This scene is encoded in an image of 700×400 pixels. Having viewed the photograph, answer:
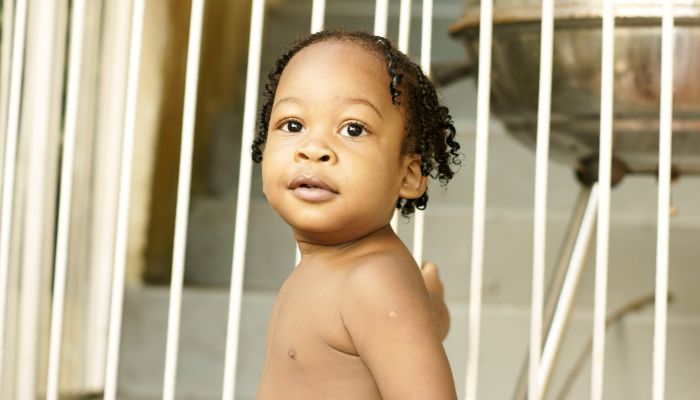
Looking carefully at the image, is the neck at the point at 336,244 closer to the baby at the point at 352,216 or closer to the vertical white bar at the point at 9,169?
the baby at the point at 352,216

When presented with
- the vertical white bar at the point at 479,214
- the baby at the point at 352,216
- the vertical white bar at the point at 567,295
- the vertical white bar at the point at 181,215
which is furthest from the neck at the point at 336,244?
the vertical white bar at the point at 567,295

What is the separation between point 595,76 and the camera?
1707 millimetres

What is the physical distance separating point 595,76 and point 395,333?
2.66ft

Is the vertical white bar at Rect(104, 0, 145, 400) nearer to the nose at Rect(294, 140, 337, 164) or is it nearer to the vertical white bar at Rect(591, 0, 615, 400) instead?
the nose at Rect(294, 140, 337, 164)

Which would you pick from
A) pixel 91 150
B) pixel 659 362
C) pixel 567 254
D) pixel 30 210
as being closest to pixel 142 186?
pixel 91 150

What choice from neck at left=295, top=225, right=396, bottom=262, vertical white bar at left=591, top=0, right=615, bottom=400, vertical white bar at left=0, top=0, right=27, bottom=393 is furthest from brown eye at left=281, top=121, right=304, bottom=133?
vertical white bar at left=0, top=0, right=27, bottom=393

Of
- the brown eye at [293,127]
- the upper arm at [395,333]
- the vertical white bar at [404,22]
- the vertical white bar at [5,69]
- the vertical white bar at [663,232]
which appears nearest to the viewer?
the upper arm at [395,333]

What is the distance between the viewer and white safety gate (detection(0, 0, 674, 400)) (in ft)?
4.49

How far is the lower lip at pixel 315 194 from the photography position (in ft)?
3.50

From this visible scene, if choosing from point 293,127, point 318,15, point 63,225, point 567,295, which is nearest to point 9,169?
point 63,225

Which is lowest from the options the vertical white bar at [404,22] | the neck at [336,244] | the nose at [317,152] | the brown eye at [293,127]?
the neck at [336,244]

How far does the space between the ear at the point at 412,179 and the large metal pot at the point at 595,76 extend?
63 centimetres

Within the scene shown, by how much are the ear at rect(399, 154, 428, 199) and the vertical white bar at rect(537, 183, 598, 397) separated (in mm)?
594

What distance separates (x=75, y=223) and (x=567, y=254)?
899 mm
